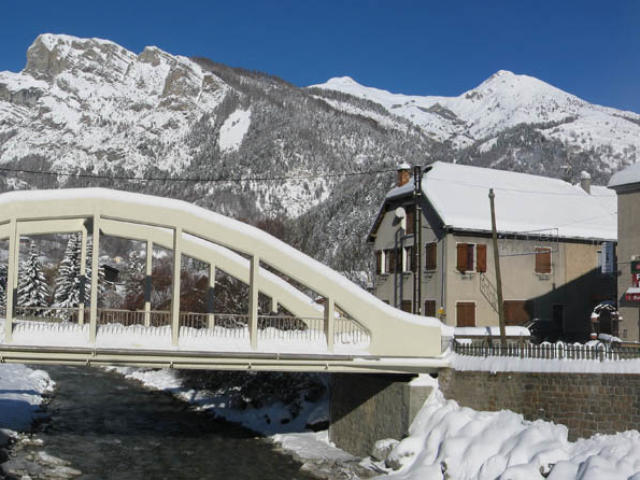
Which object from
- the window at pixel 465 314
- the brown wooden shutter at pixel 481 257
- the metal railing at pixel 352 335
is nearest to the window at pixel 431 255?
the brown wooden shutter at pixel 481 257

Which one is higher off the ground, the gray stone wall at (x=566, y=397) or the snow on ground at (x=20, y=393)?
the gray stone wall at (x=566, y=397)

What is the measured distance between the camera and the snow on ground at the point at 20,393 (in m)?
32.0

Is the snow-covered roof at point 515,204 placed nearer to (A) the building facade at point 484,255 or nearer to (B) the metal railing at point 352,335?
(A) the building facade at point 484,255

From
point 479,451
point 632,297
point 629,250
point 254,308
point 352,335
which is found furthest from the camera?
point 629,250

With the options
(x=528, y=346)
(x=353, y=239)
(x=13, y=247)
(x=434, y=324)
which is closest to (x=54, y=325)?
(x=13, y=247)

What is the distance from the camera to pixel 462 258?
1442 inches

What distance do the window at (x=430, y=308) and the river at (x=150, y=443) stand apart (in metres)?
11.7

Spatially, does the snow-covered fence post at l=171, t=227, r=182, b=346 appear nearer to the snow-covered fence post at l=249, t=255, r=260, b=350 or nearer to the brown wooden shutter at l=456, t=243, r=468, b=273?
the snow-covered fence post at l=249, t=255, r=260, b=350

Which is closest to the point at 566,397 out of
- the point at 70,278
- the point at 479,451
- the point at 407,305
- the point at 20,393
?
the point at 479,451

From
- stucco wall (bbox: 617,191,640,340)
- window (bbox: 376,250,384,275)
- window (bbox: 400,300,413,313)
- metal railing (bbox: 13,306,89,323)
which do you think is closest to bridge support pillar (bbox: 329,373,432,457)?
stucco wall (bbox: 617,191,640,340)

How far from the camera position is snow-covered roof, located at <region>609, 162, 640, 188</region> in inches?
1132

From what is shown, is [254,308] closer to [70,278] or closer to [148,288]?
[148,288]

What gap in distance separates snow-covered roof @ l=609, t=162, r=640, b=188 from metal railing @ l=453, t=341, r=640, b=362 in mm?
8411

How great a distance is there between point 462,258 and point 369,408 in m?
11.9
